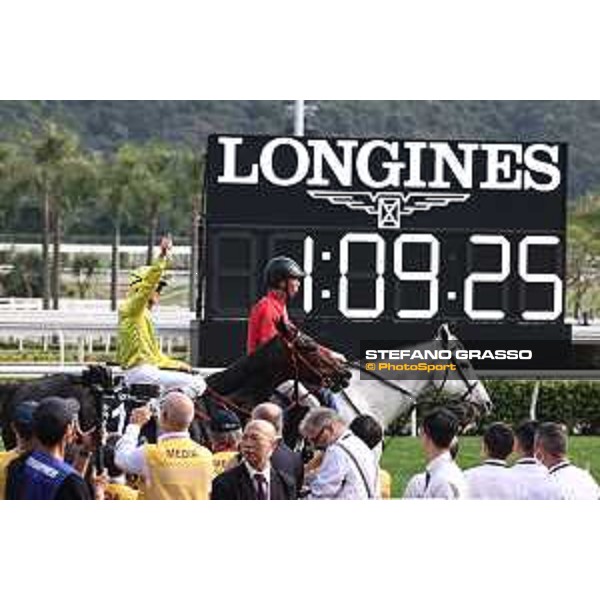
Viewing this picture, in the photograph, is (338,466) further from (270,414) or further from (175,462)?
(175,462)

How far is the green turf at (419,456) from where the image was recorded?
12.2 m

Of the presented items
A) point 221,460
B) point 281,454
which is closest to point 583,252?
point 281,454

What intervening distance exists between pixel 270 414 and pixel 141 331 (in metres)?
1.25

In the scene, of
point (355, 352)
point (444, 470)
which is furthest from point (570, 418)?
point (444, 470)

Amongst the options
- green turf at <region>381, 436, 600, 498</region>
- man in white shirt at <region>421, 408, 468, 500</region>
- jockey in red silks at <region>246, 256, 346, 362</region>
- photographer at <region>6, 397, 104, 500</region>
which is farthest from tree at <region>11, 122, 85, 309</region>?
man in white shirt at <region>421, 408, 468, 500</region>

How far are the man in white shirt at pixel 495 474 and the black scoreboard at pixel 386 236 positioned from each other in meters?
1.82

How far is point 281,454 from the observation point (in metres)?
11.0

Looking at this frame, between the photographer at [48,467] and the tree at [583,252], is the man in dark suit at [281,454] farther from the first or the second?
the tree at [583,252]

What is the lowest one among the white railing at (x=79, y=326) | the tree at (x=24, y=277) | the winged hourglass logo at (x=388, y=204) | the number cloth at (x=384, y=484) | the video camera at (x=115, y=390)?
the number cloth at (x=384, y=484)

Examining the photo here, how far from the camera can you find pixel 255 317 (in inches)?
482

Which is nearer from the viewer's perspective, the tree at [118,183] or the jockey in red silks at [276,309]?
the jockey in red silks at [276,309]

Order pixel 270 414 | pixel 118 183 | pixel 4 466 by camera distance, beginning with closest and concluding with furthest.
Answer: pixel 4 466
pixel 270 414
pixel 118 183

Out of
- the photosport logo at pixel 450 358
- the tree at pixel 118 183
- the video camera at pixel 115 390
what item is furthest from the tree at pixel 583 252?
the tree at pixel 118 183

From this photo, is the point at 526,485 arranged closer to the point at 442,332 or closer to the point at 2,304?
the point at 442,332
